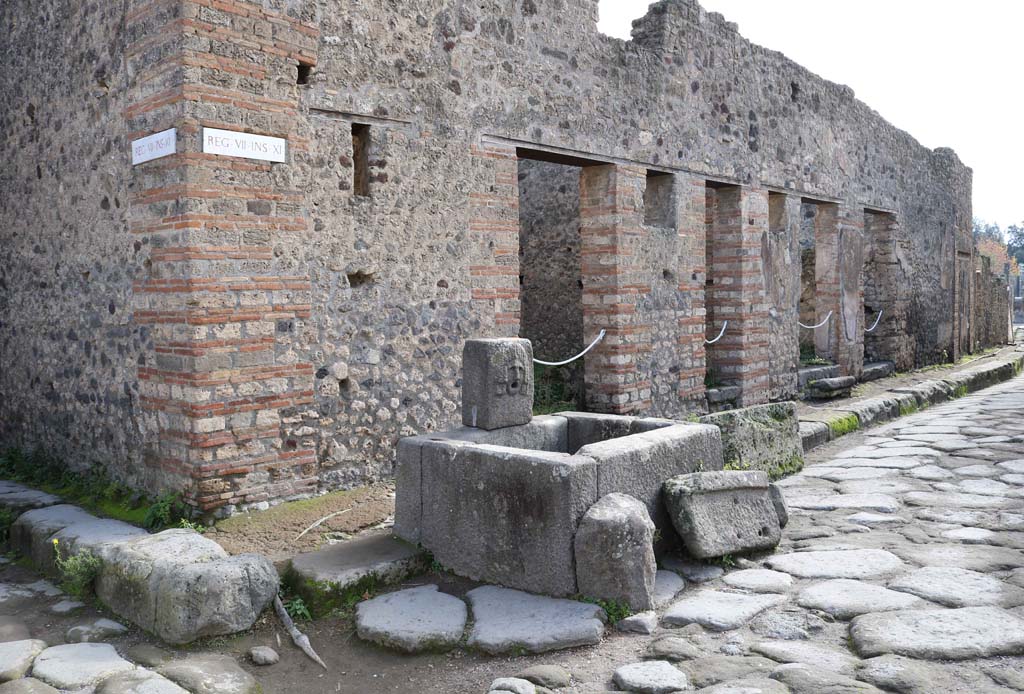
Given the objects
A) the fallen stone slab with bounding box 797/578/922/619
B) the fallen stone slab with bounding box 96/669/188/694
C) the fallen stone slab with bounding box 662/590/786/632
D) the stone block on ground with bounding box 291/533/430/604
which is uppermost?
the stone block on ground with bounding box 291/533/430/604

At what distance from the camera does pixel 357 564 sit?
14.2ft

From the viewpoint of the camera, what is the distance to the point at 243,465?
5176 millimetres

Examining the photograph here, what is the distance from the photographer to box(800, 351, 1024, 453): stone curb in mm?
8336

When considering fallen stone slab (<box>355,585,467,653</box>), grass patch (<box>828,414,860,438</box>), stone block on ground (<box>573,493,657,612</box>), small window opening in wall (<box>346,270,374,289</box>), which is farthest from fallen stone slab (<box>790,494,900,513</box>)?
small window opening in wall (<box>346,270,374,289</box>)

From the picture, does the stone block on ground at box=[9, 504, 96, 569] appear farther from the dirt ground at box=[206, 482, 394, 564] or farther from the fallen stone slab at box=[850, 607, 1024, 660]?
the fallen stone slab at box=[850, 607, 1024, 660]

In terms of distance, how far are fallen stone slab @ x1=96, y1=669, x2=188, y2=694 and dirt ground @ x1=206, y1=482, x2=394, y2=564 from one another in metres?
1.09

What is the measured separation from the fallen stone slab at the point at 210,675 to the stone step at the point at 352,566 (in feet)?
1.90

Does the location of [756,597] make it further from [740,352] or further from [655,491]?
[740,352]

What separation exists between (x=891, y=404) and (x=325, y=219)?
709 cm

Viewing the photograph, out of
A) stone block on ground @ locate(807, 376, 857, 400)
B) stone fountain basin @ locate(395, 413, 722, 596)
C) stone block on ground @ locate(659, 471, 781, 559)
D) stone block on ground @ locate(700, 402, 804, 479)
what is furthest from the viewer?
stone block on ground @ locate(807, 376, 857, 400)

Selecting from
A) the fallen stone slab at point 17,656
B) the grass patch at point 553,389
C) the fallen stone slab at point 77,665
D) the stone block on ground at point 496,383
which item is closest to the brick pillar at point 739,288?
the grass patch at point 553,389

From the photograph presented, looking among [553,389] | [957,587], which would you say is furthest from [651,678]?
[553,389]

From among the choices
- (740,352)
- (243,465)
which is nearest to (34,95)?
(243,465)

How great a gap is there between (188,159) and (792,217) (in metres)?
7.96
